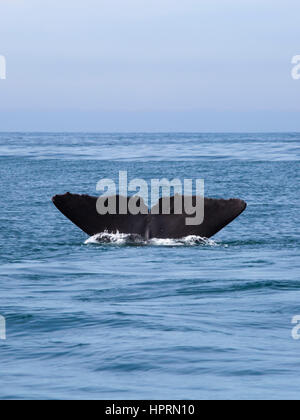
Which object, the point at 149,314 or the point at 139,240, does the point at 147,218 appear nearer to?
the point at 139,240

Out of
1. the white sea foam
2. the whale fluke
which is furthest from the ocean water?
the whale fluke

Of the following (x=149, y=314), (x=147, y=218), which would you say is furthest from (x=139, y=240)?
(x=149, y=314)

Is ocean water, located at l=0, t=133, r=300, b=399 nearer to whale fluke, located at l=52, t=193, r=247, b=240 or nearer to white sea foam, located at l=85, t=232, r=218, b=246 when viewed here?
white sea foam, located at l=85, t=232, r=218, b=246

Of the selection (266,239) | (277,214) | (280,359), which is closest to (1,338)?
(280,359)

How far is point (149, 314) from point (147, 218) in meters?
3.91

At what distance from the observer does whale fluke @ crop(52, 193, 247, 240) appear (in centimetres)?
1328

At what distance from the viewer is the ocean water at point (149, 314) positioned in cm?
766

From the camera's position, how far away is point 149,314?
400 inches

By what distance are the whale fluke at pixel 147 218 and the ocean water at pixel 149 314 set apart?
0.32m

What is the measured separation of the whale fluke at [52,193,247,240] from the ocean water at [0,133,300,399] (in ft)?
1.04

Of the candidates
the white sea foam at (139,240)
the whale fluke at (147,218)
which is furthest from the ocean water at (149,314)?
the whale fluke at (147,218)

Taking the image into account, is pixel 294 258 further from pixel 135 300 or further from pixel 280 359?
pixel 280 359

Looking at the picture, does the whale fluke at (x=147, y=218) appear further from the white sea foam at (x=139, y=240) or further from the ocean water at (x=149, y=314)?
the ocean water at (x=149, y=314)

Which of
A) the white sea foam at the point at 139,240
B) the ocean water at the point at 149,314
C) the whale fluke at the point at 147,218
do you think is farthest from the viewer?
the white sea foam at the point at 139,240
